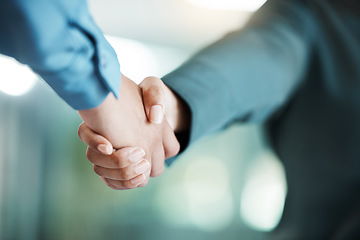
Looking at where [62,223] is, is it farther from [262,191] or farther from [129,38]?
[129,38]

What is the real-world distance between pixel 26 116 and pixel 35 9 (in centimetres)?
72

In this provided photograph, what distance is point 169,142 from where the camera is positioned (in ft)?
0.75

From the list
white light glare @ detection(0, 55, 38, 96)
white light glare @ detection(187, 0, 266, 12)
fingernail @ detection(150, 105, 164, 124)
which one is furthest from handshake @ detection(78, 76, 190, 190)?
white light glare @ detection(0, 55, 38, 96)

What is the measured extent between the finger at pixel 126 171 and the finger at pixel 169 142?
2 centimetres

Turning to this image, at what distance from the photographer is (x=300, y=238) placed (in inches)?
12.2

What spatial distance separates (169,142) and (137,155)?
0.03m

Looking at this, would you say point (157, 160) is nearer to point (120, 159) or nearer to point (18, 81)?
point (120, 159)

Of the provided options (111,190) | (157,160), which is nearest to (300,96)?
(157,160)

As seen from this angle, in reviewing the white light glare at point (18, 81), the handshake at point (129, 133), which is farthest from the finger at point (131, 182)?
the white light glare at point (18, 81)

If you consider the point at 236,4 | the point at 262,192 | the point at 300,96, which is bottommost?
the point at 262,192

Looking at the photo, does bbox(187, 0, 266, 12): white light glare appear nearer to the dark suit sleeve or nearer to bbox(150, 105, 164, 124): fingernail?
the dark suit sleeve

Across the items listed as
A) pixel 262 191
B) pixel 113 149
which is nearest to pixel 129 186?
pixel 113 149

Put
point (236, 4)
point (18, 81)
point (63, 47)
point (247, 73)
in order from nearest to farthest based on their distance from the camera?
point (63, 47), point (247, 73), point (236, 4), point (18, 81)

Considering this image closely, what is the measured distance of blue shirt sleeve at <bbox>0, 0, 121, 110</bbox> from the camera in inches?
4.9
